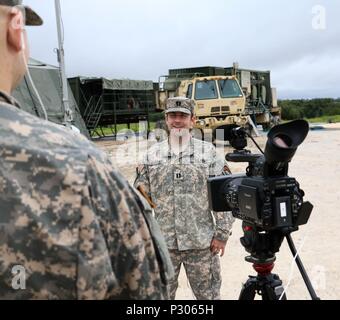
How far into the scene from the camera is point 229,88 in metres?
14.0

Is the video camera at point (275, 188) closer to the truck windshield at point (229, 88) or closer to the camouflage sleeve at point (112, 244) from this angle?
the camouflage sleeve at point (112, 244)

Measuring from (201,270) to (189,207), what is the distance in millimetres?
365

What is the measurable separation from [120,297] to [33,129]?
40 centimetres

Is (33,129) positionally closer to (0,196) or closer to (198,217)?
(0,196)

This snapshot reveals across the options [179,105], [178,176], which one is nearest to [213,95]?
[179,105]

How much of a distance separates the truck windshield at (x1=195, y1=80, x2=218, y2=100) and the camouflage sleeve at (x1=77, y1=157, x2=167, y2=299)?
42.1 ft

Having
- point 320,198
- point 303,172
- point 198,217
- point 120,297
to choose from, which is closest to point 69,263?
point 120,297

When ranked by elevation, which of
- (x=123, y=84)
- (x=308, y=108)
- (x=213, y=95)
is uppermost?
(x=308, y=108)

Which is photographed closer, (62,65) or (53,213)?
(53,213)

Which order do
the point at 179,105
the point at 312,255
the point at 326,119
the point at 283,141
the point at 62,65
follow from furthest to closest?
the point at 326,119, the point at 62,65, the point at 312,255, the point at 179,105, the point at 283,141

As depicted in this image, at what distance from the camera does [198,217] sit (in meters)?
2.75

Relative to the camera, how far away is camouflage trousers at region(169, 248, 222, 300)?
2.71 m

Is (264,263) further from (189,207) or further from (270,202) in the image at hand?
(189,207)

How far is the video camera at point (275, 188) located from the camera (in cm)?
185
